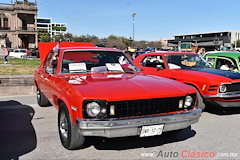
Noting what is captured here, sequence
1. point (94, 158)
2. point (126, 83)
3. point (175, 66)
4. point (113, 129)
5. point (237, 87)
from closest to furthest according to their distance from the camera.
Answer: point (113, 129) < point (94, 158) < point (126, 83) < point (237, 87) < point (175, 66)

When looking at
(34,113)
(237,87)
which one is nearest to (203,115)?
(237,87)

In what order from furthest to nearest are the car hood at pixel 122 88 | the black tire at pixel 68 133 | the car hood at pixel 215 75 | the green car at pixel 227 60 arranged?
the green car at pixel 227 60 → the car hood at pixel 215 75 → the black tire at pixel 68 133 → the car hood at pixel 122 88

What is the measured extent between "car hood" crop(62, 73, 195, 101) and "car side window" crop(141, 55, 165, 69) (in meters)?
3.01

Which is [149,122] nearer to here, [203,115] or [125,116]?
[125,116]

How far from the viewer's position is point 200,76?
5.82 meters

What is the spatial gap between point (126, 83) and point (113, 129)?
85 centimetres

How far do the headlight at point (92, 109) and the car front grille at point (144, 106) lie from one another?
0.51 ft

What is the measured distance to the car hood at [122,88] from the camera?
10.8 feet

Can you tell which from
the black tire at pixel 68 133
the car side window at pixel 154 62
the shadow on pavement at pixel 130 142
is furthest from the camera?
the car side window at pixel 154 62

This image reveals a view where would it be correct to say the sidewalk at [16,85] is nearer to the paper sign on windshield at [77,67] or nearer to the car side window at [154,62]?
the car side window at [154,62]

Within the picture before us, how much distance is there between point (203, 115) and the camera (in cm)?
591

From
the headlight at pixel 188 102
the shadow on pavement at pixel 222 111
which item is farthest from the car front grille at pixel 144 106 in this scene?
the shadow on pavement at pixel 222 111

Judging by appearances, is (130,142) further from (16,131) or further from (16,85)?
(16,85)

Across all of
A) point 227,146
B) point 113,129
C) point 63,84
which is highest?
point 63,84
